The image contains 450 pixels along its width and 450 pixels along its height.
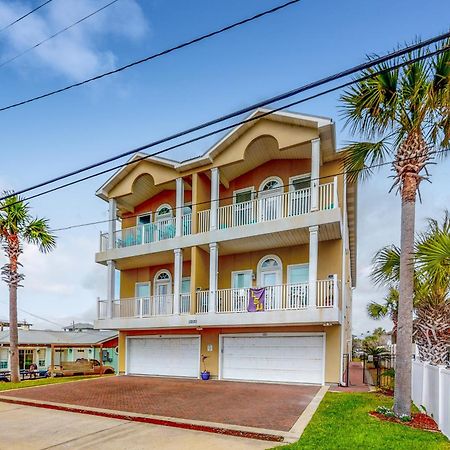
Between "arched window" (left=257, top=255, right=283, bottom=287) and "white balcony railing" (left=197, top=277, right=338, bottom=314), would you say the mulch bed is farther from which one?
"arched window" (left=257, top=255, right=283, bottom=287)

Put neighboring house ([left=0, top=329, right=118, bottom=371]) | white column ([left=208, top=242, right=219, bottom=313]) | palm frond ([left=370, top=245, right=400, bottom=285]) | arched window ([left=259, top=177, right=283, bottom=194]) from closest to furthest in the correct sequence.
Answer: palm frond ([left=370, top=245, right=400, bottom=285]) → white column ([left=208, top=242, right=219, bottom=313]) → arched window ([left=259, top=177, right=283, bottom=194]) → neighboring house ([left=0, top=329, right=118, bottom=371])

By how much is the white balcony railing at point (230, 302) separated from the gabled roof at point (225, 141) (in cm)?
546

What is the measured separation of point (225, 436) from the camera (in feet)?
26.8

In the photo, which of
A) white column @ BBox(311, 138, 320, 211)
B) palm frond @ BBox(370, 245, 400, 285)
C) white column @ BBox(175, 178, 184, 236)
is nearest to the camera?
palm frond @ BBox(370, 245, 400, 285)

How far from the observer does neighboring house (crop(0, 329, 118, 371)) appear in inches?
1190

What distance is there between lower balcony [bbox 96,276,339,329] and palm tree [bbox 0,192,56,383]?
4.28m

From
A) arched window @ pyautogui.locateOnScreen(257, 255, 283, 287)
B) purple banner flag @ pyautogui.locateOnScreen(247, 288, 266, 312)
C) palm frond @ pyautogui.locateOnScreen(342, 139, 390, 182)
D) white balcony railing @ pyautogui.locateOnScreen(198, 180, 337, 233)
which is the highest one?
palm frond @ pyautogui.locateOnScreen(342, 139, 390, 182)

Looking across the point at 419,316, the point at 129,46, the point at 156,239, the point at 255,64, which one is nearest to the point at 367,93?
the point at 255,64

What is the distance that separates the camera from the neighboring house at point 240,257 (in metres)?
15.2

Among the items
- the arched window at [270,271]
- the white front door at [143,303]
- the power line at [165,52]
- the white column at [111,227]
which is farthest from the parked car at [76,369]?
the power line at [165,52]

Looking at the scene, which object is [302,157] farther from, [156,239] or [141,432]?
[141,432]

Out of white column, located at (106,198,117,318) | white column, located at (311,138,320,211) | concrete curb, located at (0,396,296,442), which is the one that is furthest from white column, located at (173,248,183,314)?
concrete curb, located at (0,396,296,442)

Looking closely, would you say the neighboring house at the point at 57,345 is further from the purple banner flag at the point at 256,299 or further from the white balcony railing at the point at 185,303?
the purple banner flag at the point at 256,299

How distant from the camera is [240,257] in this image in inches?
719
